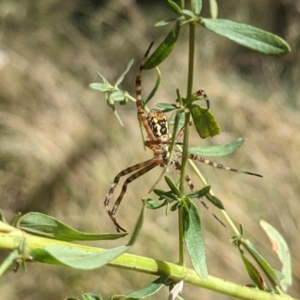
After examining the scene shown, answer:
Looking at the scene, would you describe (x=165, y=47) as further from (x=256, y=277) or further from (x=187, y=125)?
(x=256, y=277)

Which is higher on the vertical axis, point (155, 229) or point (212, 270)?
point (155, 229)

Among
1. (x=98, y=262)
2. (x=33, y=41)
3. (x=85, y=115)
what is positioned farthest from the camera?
(x=33, y=41)

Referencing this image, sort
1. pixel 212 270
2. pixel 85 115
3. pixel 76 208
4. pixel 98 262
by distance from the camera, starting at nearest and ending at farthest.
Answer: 1. pixel 98 262
2. pixel 212 270
3. pixel 76 208
4. pixel 85 115

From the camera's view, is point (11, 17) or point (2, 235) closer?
point (2, 235)

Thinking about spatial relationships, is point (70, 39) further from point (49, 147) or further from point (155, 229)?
point (155, 229)

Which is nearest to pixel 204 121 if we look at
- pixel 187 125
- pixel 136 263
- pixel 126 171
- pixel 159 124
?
pixel 187 125

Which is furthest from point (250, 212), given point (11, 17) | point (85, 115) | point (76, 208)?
point (11, 17)

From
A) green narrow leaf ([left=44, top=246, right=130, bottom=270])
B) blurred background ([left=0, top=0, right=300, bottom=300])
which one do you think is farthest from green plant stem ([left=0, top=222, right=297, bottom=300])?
blurred background ([left=0, top=0, right=300, bottom=300])

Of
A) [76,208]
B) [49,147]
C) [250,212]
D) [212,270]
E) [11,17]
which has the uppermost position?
[11,17]
